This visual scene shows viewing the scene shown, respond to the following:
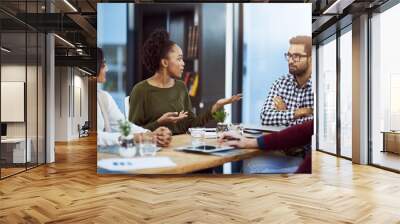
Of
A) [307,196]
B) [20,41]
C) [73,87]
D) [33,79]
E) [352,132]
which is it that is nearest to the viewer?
[307,196]

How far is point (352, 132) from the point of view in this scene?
7973 mm

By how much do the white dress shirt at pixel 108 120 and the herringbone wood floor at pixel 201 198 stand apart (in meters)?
0.63

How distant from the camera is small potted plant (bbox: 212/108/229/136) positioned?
18.8 feet

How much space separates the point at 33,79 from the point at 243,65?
3.86m

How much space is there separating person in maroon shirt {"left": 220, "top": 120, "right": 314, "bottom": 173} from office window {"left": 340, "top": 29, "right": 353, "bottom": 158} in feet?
9.50

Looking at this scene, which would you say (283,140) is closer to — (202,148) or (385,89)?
(202,148)

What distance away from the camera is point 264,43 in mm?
5797

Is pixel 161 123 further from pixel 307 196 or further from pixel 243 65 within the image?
pixel 307 196

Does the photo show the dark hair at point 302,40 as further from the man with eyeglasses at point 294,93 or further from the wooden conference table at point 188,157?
the wooden conference table at point 188,157

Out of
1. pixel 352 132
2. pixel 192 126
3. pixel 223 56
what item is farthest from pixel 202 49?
pixel 352 132

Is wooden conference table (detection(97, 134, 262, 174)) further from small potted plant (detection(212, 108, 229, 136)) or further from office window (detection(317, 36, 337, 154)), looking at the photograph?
office window (detection(317, 36, 337, 154))

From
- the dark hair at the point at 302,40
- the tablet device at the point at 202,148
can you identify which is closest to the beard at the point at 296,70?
the dark hair at the point at 302,40

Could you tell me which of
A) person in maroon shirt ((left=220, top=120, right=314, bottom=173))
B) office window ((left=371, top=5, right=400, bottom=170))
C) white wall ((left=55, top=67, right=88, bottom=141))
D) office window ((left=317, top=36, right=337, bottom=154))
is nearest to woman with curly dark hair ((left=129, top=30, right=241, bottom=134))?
person in maroon shirt ((left=220, top=120, right=314, bottom=173))

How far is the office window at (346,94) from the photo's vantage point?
8344 mm
